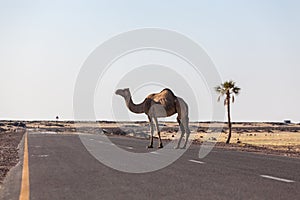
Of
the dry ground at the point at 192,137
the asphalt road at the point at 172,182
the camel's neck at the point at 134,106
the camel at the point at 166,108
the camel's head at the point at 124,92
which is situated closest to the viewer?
the asphalt road at the point at 172,182

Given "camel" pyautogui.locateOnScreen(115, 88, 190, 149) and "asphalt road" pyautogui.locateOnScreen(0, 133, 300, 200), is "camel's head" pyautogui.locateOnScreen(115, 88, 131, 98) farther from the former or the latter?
"asphalt road" pyautogui.locateOnScreen(0, 133, 300, 200)

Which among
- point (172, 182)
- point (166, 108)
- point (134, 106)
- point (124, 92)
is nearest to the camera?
point (172, 182)

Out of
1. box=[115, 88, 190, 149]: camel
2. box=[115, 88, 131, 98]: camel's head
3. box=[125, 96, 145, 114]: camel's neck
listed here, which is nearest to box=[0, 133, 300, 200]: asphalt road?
box=[115, 88, 190, 149]: camel

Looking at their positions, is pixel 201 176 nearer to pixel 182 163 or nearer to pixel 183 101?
pixel 182 163

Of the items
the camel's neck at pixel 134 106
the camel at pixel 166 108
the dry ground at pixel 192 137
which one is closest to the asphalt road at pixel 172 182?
the dry ground at pixel 192 137

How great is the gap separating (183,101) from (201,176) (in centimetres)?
1235

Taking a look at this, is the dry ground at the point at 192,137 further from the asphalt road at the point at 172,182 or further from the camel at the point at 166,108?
the camel at the point at 166,108

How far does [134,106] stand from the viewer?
26547mm

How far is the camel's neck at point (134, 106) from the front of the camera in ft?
86.2

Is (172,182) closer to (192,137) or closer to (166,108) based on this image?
(166,108)

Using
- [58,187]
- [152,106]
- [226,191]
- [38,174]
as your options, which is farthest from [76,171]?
[152,106]

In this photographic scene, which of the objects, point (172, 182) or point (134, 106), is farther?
point (134, 106)

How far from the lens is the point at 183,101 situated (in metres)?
25.4

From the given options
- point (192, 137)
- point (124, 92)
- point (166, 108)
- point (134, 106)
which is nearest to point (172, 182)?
point (166, 108)
